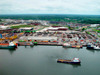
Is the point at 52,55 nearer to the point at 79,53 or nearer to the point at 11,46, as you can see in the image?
the point at 79,53

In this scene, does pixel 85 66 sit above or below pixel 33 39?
below

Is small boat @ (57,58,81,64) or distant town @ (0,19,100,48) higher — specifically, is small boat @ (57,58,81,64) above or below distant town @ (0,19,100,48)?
below

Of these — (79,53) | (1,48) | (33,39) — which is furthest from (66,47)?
(1,48)

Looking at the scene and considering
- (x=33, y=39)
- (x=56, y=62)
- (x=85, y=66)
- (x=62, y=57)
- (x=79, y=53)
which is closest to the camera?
(x=85, y=66)

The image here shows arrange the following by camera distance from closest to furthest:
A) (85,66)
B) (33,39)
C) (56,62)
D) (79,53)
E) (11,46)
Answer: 1. (85,66)
2. (56,62)
3. (79,53)
4. (11,46)
5. (33,39)

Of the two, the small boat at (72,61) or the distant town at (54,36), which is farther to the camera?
the distant town at (54,36)

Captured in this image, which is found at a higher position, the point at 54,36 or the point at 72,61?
the point at 54,36

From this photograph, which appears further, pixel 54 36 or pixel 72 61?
pixel 54 36

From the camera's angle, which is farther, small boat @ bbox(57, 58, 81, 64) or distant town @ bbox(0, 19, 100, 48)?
distant town @ bbox(0, 19, 100, 48)

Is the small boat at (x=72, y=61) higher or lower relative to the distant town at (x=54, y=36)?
lower

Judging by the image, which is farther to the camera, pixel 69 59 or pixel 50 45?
pixel 50 45
